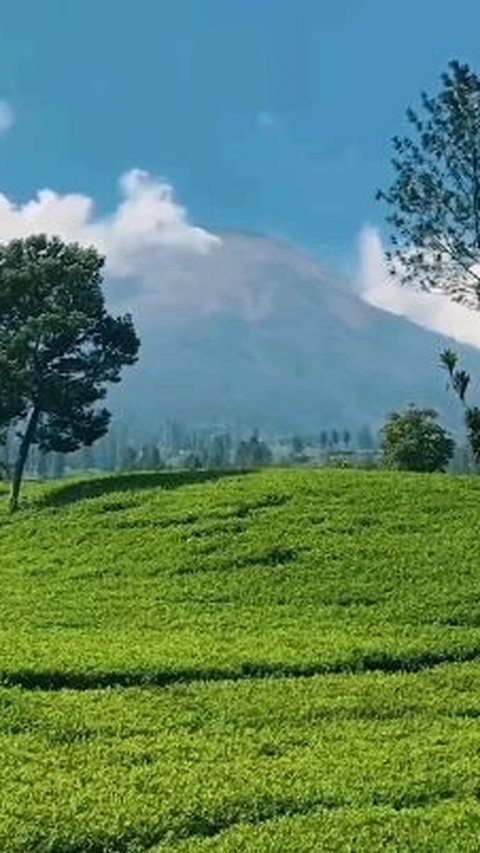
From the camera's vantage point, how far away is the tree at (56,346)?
47.5m

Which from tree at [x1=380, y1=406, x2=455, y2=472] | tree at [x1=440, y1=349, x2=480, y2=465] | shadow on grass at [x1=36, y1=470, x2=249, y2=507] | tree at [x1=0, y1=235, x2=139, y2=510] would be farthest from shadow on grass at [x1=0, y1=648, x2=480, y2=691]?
tree at [x1=380, y1=406, x2=455, y2=472]

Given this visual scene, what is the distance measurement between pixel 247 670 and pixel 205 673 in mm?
784

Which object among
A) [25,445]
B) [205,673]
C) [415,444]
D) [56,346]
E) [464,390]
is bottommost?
[205,673]

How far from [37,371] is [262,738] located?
32994 mm

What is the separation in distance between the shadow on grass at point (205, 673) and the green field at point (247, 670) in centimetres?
4

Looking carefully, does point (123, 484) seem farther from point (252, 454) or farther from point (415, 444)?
point (252, 454)

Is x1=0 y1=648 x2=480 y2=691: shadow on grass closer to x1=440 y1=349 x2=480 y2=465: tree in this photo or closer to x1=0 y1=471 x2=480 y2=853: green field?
x1=0 y1=471 x2=480 y2=853: green field

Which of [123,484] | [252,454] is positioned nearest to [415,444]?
[123,484]

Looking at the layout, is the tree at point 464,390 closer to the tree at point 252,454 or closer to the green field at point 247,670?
the green field at point 247,670

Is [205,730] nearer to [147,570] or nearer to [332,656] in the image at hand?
[332,656]

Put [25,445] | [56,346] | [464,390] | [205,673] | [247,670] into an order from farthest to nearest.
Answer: [25,445] < [56,346] < [464,390] < [247,670] < [205,673]

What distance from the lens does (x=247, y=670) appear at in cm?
2106

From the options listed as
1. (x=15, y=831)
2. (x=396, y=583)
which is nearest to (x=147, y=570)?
(x=396, y=583)

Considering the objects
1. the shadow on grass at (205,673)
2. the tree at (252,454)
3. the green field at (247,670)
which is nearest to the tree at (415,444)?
the green field at (247,670)
